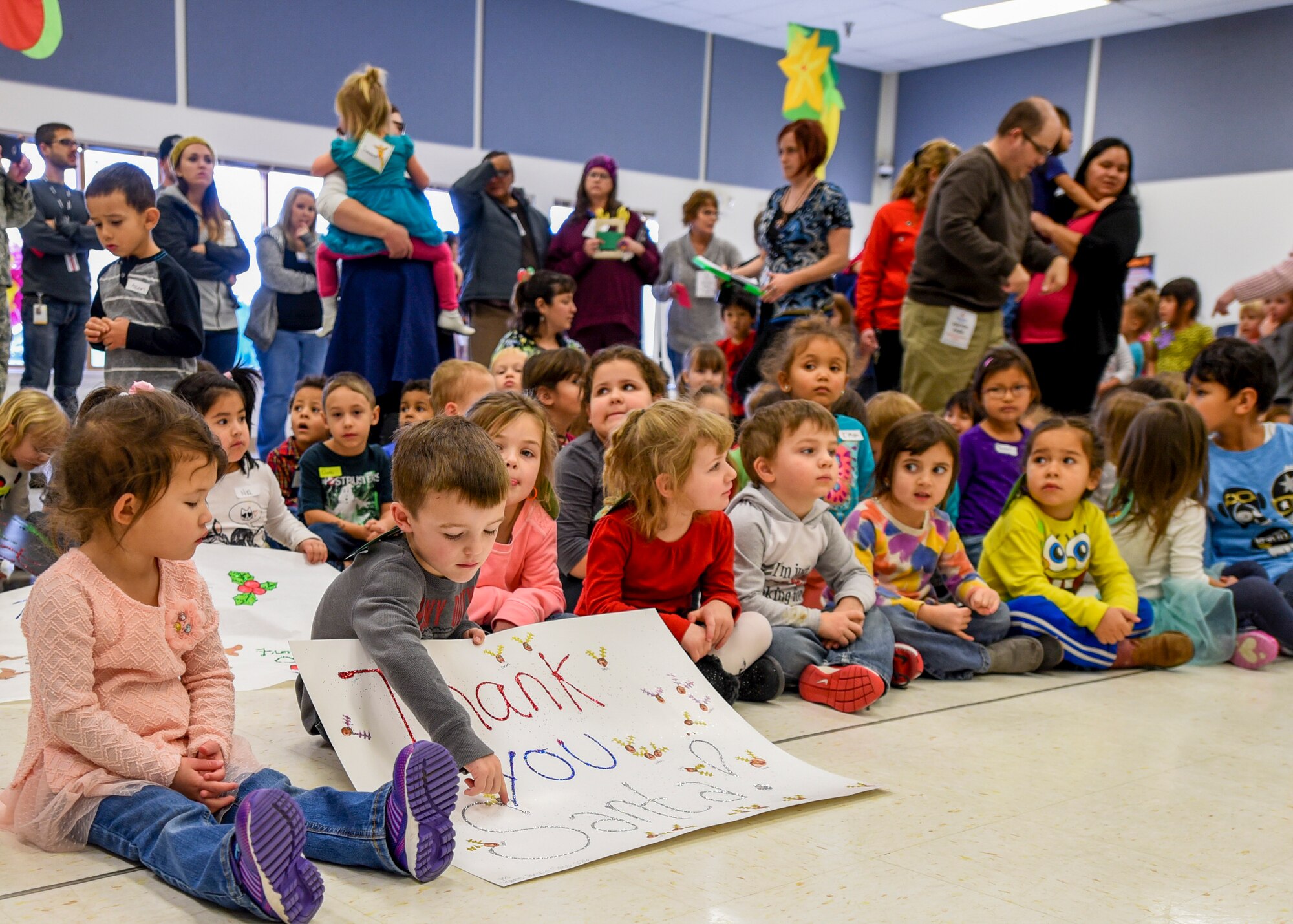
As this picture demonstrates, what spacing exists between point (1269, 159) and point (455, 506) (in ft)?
30.8

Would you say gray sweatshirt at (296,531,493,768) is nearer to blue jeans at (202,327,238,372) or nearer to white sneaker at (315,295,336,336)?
white sneaker at (315,295,336,336)

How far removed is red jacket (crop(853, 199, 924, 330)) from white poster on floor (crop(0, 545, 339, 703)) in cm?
279

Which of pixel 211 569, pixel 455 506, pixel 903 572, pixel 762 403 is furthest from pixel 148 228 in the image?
pixel 903 572

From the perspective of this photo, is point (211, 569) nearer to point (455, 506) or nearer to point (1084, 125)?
point (455, 506)

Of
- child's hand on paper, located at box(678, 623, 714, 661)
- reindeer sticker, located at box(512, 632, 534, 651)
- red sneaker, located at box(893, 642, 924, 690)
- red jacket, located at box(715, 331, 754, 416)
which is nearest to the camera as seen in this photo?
reindeer sticker, located at box(512, 632, 534, 651)

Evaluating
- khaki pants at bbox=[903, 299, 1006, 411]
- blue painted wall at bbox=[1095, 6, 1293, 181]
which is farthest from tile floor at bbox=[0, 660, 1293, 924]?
blue painted wall at bbox=[1095, 6, 1293, 181]

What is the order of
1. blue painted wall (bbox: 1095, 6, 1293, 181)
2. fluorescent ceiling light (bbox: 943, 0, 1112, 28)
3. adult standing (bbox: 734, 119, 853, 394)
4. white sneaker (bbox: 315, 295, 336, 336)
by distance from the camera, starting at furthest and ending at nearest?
1. fluorescent ceiling light (bbox: 943, 0, 1112, 28)
2. blue painted wall (bbox: 1095, 6, 1293, 181)
3. adult standing (bbox: 734, 119, 853, 394)
4. white sneaker (bbox: 315, 295, 336, 336)

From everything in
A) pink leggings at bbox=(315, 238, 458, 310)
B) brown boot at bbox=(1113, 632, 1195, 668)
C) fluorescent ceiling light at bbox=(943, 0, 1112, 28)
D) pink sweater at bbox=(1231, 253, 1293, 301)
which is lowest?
brown boot at bbox=(1113, 632, 1195, 668)

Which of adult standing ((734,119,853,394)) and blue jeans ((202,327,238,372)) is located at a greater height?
adult standing ((734,119,853,394))

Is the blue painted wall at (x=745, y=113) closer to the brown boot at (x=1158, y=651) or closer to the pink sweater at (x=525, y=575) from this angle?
the brown boot at (x=1158, y=651)

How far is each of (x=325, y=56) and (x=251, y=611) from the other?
6.44 meters

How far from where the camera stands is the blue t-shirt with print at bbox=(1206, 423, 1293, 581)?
340 centimetres

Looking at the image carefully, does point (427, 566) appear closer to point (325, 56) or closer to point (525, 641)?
point (525, 641)

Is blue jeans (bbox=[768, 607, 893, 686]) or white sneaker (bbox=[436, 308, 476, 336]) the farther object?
white sneaker (bbox=[436, 308, 476, 336])
